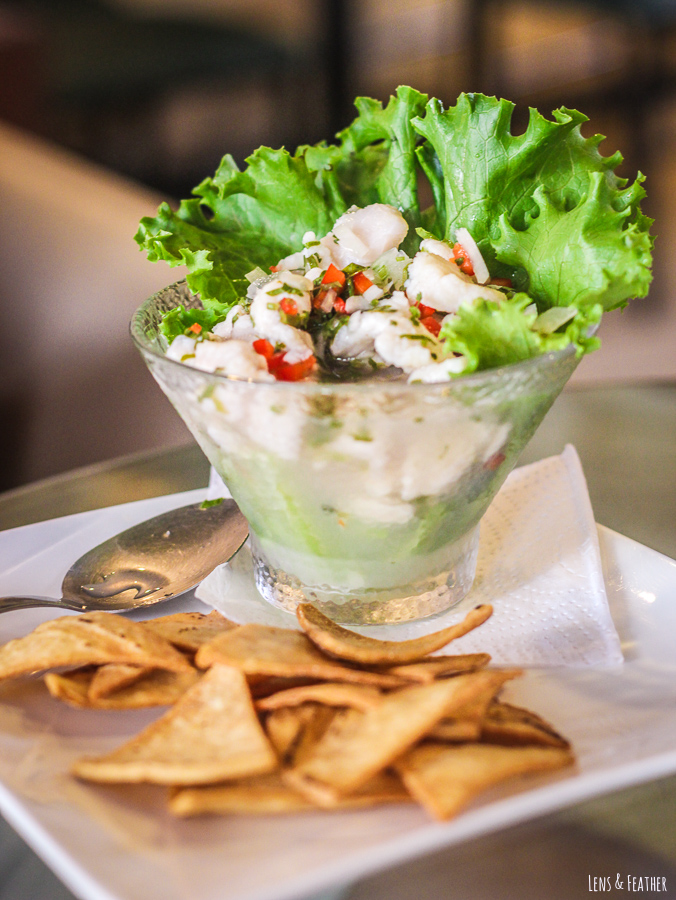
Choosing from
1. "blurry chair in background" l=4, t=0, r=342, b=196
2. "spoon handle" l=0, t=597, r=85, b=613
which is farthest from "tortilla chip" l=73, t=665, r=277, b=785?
"blurry chair in background" l=4, t=0, r=342, b=196

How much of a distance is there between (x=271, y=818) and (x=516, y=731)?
19cm

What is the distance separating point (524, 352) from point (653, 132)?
17.1ft

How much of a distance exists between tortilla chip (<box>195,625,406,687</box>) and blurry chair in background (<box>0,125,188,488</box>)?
128 cm

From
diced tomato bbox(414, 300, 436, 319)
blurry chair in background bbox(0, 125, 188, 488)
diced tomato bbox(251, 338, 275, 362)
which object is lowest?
blurry chair in background bbox(0, 125, 188, 488)

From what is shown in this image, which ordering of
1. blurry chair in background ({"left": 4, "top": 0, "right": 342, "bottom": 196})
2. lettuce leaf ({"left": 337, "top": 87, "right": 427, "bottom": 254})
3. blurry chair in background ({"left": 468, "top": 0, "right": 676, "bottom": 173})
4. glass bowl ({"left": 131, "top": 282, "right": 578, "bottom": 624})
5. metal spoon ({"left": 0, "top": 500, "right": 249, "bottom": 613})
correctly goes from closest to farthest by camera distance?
1. glass bowl ({"left": 131, "top": 282, "right": 578, "bottom": 624})
2. metal spoon ({"left": 0, "top": 500, "right": 249, "bottom": 613})
3. lettuce leaf ({"left": 337, "top": 87, "right": 427, "bottom": 254})
4. blurry chair in background ({"left": 468, "top": 0, "right": 676, "bottom": 173})
5. blurry chair in background ({"left": 4, "top": 0, "right": 342, "bottom": 196})

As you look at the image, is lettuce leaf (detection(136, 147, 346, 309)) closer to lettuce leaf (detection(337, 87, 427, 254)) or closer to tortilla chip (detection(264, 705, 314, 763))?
lettuce leaf (detection(337, 87, 427, 254))

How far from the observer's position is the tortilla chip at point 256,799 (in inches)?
24.9

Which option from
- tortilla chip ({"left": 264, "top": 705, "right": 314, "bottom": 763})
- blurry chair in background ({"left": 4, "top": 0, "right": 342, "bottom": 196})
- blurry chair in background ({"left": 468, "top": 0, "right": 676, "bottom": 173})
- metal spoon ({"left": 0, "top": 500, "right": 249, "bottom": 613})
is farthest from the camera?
blurry chair in background ({"left": 4, "top": 0, "right": 342, "bottom": 196})

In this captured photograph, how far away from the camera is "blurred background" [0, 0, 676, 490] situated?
2.12 m

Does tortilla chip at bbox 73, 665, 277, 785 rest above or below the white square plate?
above

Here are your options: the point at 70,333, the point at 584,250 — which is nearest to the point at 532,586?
the point at 584,250

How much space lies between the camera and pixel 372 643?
81cm

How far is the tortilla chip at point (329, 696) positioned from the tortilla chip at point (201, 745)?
0.03 m

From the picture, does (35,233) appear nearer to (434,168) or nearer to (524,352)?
(434,168)
